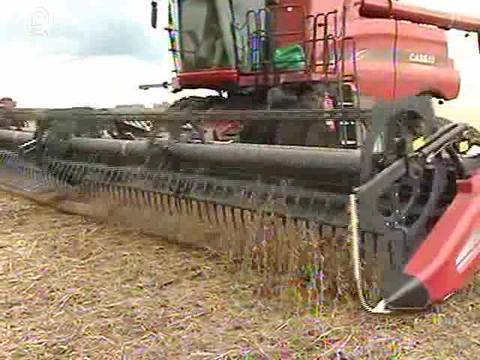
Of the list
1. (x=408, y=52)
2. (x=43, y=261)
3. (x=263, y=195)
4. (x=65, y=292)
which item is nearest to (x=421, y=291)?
(x=263, y=195)

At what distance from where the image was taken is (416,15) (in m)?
5.38

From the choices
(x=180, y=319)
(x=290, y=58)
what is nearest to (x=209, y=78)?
(x=290, y=58)

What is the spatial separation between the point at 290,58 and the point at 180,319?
261cm

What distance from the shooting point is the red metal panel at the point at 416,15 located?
5.03 meters

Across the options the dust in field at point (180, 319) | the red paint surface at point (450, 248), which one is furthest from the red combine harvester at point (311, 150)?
the dust in field at point (180, 319)

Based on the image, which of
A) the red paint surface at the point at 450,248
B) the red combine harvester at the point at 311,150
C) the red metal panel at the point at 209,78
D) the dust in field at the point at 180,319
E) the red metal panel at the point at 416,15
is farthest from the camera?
the red metal panel at the point at 416,15

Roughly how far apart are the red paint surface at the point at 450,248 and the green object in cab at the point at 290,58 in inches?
85.1

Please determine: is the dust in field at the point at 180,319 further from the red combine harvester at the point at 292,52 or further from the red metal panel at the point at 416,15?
the red metal panel at the point at 416,15

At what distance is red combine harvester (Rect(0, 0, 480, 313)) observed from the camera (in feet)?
7.38

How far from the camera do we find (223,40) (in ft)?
15.2

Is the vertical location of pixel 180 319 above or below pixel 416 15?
below

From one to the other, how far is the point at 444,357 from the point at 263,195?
1155mm

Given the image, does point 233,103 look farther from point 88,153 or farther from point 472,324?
point 472,324

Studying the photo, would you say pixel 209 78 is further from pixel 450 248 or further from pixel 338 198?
pixel 450 248
